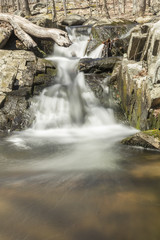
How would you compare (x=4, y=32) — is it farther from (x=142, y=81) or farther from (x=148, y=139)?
(x=148, y=139)

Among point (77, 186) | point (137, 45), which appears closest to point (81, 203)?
point (77, 186)

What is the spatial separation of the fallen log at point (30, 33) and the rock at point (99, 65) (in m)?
1.36

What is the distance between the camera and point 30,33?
31.1 ft

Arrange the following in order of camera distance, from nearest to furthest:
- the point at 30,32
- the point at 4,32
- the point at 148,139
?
the point at 148,139 → the point at 4,32 → the point at 30,32

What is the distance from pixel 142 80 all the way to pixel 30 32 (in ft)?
21.7

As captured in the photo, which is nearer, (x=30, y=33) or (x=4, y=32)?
(x=4, y=32)

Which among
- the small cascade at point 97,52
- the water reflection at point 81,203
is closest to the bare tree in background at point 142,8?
the small cascade at point 97,52

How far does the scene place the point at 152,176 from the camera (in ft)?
9.64

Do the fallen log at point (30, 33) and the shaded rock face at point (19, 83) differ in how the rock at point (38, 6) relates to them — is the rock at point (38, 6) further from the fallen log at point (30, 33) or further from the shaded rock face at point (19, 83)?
the shaded rock face at point (19, 83)

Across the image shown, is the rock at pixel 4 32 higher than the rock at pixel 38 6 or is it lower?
lower

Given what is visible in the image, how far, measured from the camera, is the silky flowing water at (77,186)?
6.10 feet

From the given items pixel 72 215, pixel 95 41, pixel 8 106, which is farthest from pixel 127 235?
pixel 95 41

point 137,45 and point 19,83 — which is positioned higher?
point 137,45

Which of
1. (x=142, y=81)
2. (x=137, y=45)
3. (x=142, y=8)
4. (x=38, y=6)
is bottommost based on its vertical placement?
(x=142, y=81)
